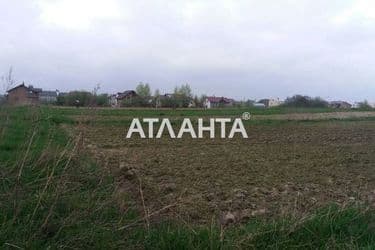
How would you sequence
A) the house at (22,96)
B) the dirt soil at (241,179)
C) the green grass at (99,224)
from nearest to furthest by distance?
Result: the green grass at (99,224), the house at (22,96), the dirt soil at (241,179)

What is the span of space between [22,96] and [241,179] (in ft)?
10.8

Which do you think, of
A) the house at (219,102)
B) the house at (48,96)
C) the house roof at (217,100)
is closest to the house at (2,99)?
the house at (48,96)

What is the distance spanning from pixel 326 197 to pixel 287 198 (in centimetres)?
51

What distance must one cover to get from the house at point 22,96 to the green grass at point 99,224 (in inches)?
4.4

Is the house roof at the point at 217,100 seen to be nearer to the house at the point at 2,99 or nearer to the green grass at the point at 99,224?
the green grass at the point at 99,224

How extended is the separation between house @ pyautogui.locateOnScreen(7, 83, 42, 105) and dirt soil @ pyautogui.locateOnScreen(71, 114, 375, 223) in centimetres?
125

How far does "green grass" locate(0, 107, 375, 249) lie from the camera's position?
157 inches

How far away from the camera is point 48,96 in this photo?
5816mm

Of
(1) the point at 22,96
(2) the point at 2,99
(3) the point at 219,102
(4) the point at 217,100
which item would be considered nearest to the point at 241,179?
(1) the point at 22,96

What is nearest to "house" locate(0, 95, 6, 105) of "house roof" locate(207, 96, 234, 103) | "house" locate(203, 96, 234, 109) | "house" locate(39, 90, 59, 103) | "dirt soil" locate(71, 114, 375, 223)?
"house" locate(39, 90, 59, 103)

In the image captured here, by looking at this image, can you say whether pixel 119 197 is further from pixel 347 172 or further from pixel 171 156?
pixel 171 156

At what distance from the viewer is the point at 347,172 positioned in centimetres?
778

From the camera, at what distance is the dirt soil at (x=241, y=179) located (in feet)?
17.6

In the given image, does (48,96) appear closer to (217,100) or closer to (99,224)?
(99,224)
